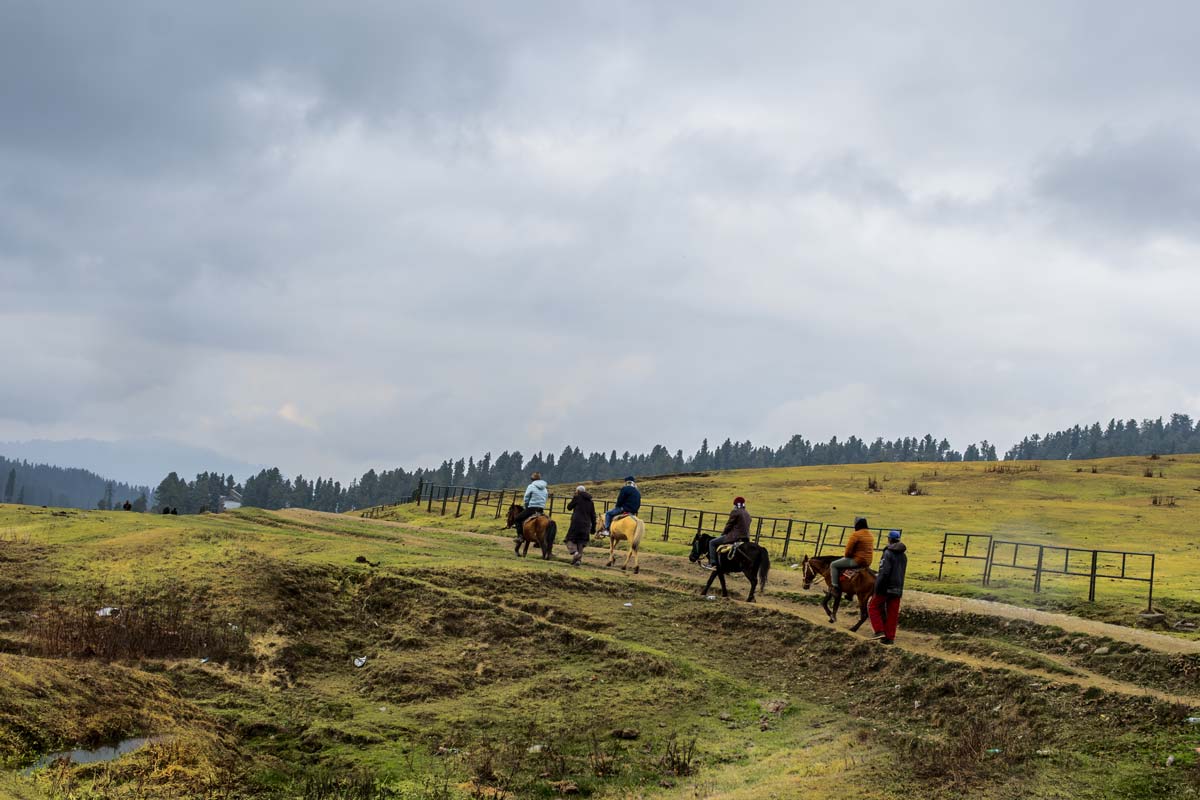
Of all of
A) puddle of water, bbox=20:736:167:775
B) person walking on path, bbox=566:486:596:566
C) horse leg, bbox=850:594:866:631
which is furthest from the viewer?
person walking on path, bbox=566:486:596:566

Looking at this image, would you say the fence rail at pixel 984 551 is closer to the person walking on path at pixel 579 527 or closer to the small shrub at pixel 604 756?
the person walking on path at pixel 579 527

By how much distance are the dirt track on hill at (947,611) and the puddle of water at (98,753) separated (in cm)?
1423

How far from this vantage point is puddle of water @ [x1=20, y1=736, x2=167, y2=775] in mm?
11891

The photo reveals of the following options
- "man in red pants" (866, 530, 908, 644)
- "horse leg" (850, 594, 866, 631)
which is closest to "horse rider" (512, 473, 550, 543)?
Result: "horse leg" (850, 594, 866, 631)

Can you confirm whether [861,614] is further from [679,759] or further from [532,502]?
[532,502]

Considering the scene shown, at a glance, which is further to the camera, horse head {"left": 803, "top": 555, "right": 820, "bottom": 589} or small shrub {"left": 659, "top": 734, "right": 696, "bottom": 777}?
horse head {"left": 803, "top": 555, "right": 820, "bottom": 589}

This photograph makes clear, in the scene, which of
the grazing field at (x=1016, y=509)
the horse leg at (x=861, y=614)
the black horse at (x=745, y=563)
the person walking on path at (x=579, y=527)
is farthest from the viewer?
the person walking on path at (x=579, y=527)

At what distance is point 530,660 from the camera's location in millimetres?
19172

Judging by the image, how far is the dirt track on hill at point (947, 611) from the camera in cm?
1659

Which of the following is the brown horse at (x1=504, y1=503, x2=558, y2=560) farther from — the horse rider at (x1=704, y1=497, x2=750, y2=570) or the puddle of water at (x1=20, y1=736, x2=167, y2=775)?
the puddle of water at (x1=20, y1=736, x2=167, y2=775)

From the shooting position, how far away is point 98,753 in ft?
41.4

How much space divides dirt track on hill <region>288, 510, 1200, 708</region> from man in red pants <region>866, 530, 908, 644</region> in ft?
1.30

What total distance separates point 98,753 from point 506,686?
24.3ft

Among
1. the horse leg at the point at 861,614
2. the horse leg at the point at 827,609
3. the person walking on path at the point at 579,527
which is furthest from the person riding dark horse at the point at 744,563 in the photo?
the person walking on path at the point at 579,527
